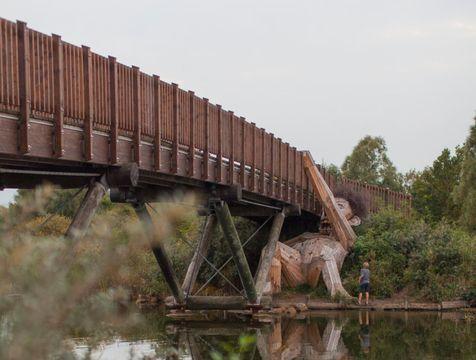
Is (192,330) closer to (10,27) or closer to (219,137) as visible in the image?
(219,137)

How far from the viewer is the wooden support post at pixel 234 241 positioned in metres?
23.7

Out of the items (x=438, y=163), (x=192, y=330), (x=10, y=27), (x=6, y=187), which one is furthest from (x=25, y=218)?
(x=438, y=163)

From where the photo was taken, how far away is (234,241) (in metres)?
24.1

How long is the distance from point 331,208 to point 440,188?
1682cm

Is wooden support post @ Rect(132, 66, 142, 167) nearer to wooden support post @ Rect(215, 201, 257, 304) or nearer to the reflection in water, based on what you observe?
the reflection in water

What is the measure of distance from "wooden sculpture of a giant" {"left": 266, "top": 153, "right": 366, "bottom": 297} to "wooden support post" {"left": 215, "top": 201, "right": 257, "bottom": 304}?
3636mm

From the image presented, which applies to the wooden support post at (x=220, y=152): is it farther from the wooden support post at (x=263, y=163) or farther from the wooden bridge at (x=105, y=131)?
the wooden support post at (x=263, y=163)

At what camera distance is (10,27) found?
1313 cm

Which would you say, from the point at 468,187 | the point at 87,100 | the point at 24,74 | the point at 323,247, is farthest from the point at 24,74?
the point at 468,187

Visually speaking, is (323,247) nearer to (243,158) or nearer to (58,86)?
(243,158)

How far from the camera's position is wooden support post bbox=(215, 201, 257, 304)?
23703mm

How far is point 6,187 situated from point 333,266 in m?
16.7

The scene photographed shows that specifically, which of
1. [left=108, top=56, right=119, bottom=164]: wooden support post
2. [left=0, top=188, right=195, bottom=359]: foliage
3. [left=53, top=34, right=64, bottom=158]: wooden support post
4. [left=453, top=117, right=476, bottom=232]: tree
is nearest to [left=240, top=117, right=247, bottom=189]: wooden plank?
[left=108, top=56, right=119, bottom=164]: wooden support post

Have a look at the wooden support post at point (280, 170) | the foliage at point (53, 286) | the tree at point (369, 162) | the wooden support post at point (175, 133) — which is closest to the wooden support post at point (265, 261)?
the wooden support post at point (280, 170)
